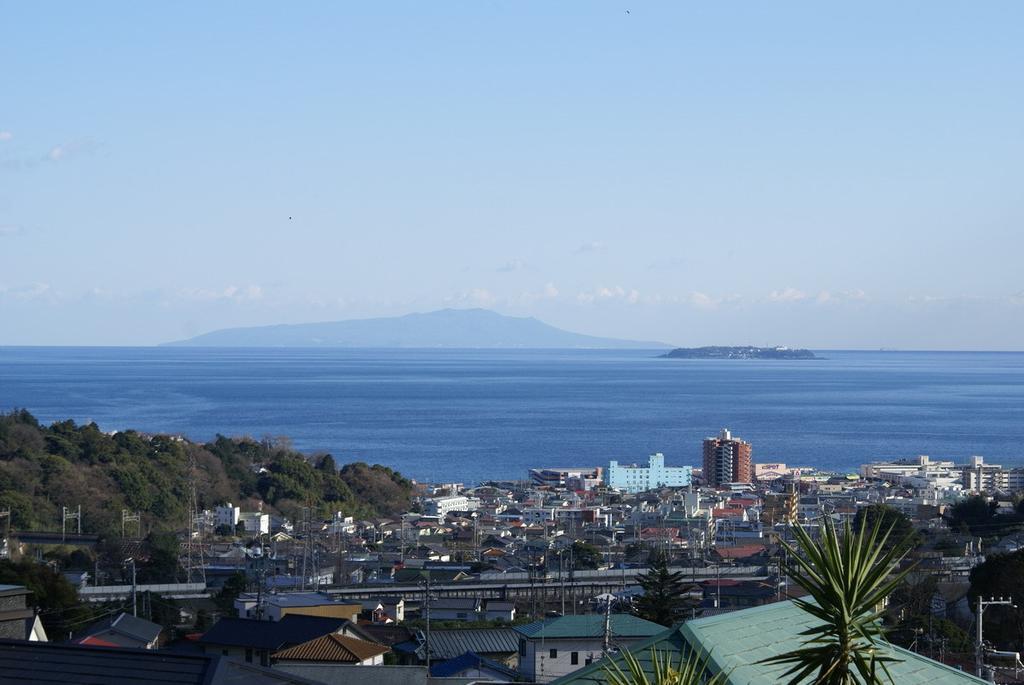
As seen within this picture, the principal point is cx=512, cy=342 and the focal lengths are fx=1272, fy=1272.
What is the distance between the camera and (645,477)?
45.3 m

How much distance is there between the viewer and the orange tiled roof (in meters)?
9.68

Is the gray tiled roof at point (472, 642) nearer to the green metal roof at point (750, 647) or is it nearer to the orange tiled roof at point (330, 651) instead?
the orange tiled roof at point (330, 651)

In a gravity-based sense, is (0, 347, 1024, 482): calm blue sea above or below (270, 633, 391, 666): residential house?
below

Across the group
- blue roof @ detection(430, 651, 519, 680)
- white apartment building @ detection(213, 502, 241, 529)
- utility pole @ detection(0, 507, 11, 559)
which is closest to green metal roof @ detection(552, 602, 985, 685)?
blue roof @ detection(430, 651, 519, 680)

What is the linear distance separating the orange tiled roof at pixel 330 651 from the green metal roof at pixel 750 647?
463 centimetres

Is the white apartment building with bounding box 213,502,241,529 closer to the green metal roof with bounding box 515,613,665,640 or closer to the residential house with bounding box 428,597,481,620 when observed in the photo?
the residential house with bounding box 428,597,481,620

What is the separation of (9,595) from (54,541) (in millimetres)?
18795

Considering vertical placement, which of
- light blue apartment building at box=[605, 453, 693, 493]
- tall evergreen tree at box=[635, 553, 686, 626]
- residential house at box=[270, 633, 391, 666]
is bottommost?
light blue apartment building at box=[605, 453, 693, 493]

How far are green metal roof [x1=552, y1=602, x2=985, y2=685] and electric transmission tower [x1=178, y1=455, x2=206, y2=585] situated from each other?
49.5 ft

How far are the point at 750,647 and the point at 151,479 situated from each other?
2712 centimetres

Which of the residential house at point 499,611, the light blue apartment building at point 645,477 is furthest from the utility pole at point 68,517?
the light blue apartment building at point 645,477

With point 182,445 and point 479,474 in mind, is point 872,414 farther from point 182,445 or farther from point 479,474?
point 182,445

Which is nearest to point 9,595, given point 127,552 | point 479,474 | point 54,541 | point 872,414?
point 127,552

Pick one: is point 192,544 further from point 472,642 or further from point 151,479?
point 472,642
